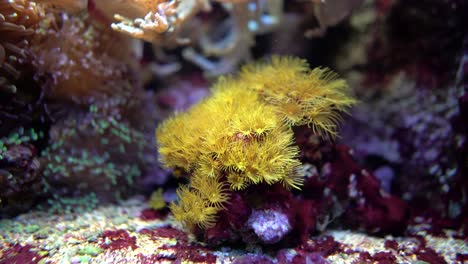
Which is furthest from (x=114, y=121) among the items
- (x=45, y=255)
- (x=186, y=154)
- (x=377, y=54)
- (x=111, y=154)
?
(x=377, y=54)

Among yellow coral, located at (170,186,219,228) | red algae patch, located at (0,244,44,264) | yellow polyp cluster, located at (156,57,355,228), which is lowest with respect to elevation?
red algae patch, located at (0,244,44,264)

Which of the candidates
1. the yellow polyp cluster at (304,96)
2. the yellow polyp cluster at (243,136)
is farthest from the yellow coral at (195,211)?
the yellow polyp cluster at (304,96)

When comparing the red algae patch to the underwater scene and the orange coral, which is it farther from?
the orange coral

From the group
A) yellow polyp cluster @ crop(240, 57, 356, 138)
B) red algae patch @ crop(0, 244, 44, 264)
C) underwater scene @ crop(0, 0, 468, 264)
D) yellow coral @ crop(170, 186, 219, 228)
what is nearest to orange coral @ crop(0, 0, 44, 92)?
underwater scene @ crop(0, 0, 468, 264)

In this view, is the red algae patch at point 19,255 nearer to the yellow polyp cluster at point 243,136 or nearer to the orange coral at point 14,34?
the yellow polyp cluster at point 243,136

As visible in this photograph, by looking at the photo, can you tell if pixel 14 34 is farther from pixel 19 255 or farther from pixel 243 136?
pixel 243 136

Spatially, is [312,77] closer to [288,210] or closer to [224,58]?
[288,210]

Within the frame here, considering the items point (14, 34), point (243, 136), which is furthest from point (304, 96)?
point (14, 34)
